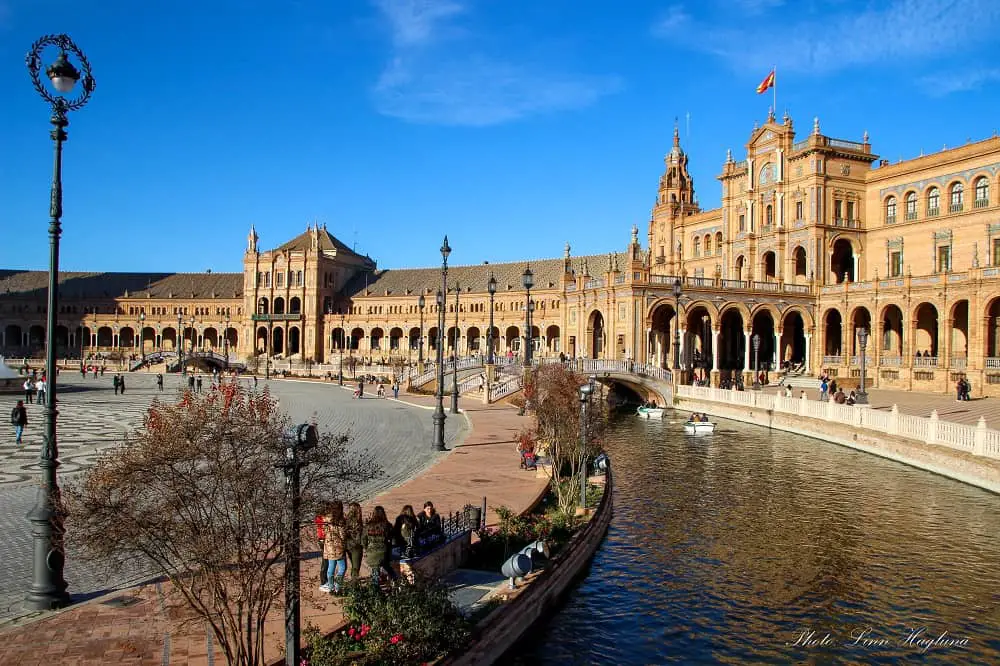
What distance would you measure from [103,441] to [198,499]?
22.6 metres

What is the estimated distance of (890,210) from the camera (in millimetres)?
63406

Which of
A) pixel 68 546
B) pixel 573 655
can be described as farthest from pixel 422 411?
pixel 68 546

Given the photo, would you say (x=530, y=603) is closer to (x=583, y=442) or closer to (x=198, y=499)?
(x=198, y=499)

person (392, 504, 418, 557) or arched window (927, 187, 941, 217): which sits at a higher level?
arched window (927, 187, 941, 217)

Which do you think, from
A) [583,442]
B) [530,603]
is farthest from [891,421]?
[530,603]

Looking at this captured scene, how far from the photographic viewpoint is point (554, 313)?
3649 inches

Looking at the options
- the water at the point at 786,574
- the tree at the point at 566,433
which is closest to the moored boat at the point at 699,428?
the water at the point at 786,574

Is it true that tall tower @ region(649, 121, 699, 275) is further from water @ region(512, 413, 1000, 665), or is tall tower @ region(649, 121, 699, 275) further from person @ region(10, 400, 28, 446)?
person @ region(10, 400, 28, 446)

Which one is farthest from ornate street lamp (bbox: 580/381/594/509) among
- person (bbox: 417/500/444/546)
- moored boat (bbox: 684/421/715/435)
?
moored boat (bbox: 684/421/715/435)

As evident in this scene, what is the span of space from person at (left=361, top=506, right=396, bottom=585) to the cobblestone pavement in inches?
106

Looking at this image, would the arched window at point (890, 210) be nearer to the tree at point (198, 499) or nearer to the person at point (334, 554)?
the person at point (334, 554)

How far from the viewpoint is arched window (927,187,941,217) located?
58656 mm

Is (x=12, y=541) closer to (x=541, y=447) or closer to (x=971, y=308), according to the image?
(x=541, y=447)

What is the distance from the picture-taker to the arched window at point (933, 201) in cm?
5866
